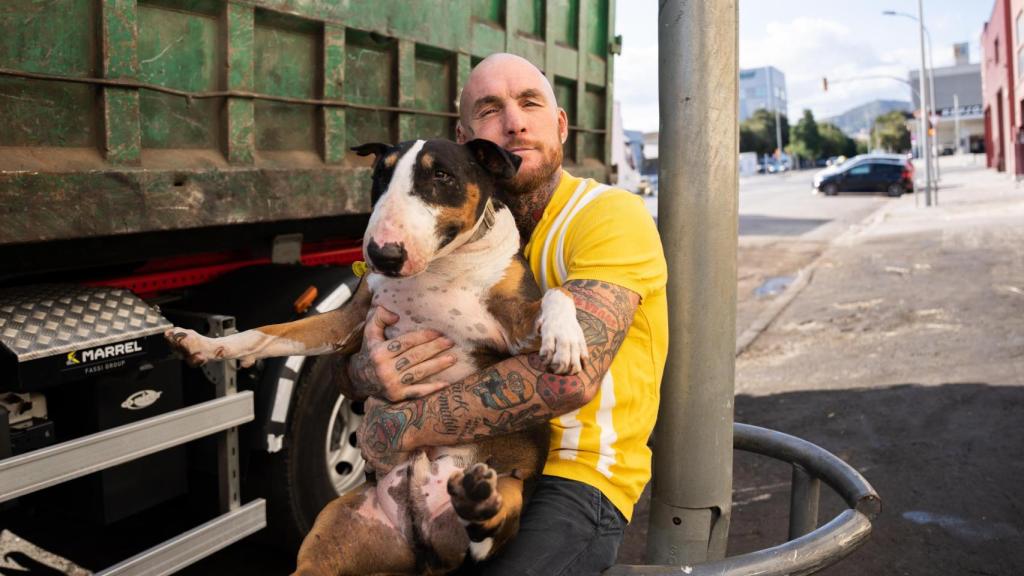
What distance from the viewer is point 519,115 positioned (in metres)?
2.43

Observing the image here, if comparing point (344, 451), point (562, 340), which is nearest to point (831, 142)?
point (344, 451)

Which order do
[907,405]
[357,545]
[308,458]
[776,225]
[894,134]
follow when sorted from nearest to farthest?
1. [357,545]
2. [308,458]
3. [907,405]
4. [776,225]
5. [894,134]

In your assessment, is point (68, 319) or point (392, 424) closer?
point (392, 424)

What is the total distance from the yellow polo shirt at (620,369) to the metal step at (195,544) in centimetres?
162

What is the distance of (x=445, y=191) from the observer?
2.04 meters

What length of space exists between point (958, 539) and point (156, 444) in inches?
145

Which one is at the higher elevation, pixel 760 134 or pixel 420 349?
pixel 760 134

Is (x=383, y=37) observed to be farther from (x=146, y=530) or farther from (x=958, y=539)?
(x=958, y=539)

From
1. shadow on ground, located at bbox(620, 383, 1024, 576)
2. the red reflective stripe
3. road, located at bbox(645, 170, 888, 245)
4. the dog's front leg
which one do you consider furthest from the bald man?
road, located at bbox(645, 170, 888, 245)

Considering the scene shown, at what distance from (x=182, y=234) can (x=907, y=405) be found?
5202 millimetres

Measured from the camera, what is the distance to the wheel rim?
12.9ft

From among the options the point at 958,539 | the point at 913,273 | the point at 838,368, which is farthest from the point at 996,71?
the point at 958,539

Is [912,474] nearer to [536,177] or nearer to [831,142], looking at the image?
[536,177]

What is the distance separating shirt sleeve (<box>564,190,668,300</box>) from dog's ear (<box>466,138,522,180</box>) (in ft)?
0.86
